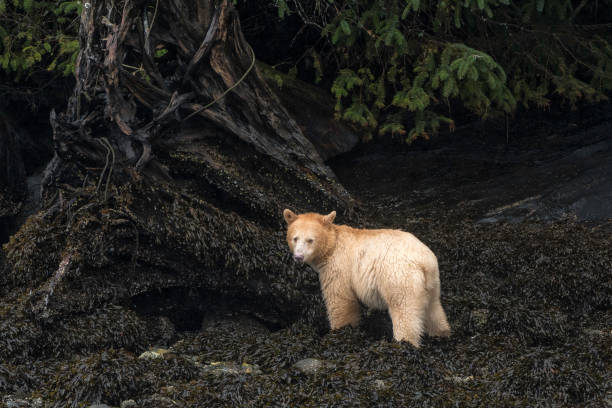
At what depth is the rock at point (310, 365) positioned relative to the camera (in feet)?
16.0

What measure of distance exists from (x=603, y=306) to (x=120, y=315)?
15.6 feet

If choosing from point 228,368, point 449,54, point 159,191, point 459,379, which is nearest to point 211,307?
point 159,191

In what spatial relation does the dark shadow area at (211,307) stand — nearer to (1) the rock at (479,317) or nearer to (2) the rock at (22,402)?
(1) the rock at (479,317)

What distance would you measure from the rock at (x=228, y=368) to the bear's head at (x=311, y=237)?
38.7 inches

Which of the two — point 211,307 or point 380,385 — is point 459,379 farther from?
point 211,307

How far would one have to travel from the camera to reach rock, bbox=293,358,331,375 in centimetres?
489

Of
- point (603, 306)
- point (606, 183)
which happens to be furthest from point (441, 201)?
point (603, 306)

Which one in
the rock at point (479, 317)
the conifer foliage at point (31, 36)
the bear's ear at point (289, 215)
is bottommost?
the rock at point (479, 317)

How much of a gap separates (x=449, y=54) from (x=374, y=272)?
3766mm

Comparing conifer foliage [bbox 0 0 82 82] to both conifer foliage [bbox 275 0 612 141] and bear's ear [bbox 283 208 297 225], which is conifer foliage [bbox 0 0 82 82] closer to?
conifer foliage [bbox 275 0 612 141]

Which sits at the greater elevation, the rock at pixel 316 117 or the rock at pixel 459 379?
the rock at pixel 316 117

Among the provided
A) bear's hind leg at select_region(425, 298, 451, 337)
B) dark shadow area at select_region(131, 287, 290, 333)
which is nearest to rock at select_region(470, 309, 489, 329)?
bear's hind leg at select_region(425, 298, 451, 337)

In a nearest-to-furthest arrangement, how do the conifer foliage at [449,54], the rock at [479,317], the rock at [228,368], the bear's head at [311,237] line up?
the rock at [228,368]
the bear's head at [311,237]
the rock at [479,317]
the conifer foliage at [449,54]


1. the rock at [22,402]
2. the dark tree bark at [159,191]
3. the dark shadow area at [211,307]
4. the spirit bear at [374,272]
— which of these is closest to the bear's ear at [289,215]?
the spirit bear at [374,272]
